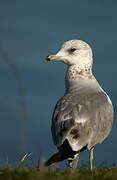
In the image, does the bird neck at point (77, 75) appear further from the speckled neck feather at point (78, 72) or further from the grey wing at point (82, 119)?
the grey wing at point (82, 119)

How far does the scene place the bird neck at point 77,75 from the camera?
8594 mm

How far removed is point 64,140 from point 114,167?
1522 mm

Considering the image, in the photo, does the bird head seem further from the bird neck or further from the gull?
the bird neck

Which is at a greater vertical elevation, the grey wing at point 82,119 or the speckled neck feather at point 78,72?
the speckled neck feather at point 78,72

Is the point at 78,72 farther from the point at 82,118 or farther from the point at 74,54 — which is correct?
the point at 82,118

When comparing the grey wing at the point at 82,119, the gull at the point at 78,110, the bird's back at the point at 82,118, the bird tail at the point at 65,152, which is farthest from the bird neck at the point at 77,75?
the bird tail at the point at 65,152

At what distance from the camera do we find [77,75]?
8.70 meters

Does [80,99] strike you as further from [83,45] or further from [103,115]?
[83,45]

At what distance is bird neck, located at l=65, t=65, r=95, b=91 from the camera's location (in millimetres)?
8594

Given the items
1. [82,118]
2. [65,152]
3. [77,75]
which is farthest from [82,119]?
[77,75]

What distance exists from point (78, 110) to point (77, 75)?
1.70 m

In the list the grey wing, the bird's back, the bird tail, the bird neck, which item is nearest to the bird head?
the bird neck

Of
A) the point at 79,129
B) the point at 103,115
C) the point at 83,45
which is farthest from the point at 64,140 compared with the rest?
the point at 83,45

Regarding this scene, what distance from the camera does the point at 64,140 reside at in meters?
6.71
